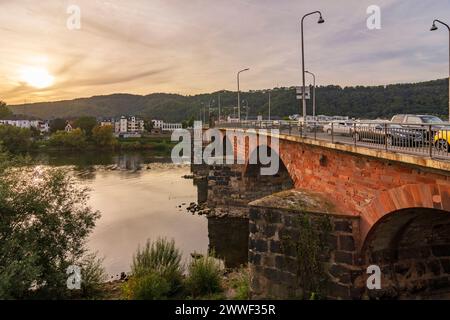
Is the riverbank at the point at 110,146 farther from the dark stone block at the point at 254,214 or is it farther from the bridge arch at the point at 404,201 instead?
the bridge arch at the point at 404,201

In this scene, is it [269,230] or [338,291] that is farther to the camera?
[269,230]

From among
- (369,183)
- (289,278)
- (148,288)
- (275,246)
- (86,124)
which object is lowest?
(148,288)

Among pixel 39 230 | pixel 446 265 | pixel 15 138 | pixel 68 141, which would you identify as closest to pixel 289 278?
pixel 446 265

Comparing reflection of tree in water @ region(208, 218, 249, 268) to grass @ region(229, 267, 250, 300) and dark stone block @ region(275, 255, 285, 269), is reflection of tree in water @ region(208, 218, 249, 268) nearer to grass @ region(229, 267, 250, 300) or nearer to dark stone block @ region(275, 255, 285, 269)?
grass @ region(229, 267, 250, 300)

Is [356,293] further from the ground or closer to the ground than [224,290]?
further from the ground

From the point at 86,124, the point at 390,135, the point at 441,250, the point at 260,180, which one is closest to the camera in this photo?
the point at 390,135

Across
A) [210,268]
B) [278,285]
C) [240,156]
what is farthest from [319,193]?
[240,156]

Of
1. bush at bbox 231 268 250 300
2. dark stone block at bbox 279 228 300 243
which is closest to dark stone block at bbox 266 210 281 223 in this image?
dark stone block at bbox 279 228 300 243

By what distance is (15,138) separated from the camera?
86438 mm

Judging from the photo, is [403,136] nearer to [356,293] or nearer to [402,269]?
[402,269]

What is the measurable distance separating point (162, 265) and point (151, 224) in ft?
49.5

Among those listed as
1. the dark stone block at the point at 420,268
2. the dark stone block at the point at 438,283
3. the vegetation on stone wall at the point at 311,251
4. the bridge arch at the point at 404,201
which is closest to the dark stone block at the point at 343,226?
the vegetation on stone wall at the point at 311,251

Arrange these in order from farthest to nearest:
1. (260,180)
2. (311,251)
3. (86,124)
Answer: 1. (86,124)
2. (260,180)
3. (311,251)

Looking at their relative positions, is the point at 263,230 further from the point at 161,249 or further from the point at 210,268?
the point at 161,249
